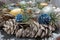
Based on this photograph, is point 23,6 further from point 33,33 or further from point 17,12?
point 33,33

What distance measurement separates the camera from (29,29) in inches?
29.5

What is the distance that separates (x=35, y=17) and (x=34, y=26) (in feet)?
0.26

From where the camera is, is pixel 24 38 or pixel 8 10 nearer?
pixel 24 38

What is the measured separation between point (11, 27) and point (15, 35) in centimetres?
4

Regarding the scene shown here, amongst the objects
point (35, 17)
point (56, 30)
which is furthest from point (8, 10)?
point (56, 30)

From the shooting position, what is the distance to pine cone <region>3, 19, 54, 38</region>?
2.43ft

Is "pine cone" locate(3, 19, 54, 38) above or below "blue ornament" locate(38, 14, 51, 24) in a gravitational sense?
below

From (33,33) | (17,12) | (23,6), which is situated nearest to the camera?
(33,33)

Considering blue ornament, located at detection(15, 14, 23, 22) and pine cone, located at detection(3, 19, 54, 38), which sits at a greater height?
blue ornament, located at detection(15, 14, 23, 22)

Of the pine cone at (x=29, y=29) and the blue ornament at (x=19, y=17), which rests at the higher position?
the blue ornament at (x=19, y=17)

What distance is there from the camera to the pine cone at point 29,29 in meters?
0.74

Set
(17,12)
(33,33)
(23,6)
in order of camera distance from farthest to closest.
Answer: (23,6) → (17,12) → (33,33)

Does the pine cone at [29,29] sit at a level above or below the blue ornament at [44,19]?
below

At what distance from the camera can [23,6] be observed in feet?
3.21
